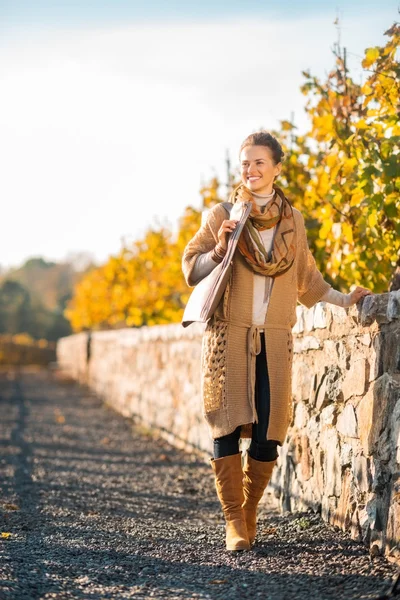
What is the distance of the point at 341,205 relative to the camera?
5.00 metres

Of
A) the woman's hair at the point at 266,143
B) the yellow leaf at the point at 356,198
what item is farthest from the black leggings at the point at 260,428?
the yellow leaf at the point at 356,198

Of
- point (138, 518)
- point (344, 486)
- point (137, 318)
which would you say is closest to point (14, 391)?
point (137, 318)

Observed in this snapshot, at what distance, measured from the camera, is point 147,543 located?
3949 mm

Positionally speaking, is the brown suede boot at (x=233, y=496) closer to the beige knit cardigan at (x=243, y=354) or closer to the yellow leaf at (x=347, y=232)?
the beige knit cardigan at (x=243, y=354)

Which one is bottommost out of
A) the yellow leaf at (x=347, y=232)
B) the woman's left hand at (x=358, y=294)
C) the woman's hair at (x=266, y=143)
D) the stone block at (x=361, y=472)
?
the stone block at (x=361, y=472)

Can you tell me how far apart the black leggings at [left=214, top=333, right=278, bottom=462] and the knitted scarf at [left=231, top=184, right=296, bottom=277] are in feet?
1.03

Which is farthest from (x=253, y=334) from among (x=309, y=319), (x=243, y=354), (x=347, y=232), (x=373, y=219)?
(x=347, y=232)

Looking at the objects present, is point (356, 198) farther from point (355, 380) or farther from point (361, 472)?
point (361, 472)

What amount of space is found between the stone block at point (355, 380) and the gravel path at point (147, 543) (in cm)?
65

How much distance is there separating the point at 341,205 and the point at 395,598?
8.91 ft

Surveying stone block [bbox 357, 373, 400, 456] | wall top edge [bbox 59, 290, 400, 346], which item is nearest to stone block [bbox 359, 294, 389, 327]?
wall top edge [bbox 59, 290, 400, 346]

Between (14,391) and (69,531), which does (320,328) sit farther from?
(14,391)

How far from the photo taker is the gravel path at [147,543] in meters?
3.09

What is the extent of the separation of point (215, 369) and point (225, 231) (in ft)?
1.97
